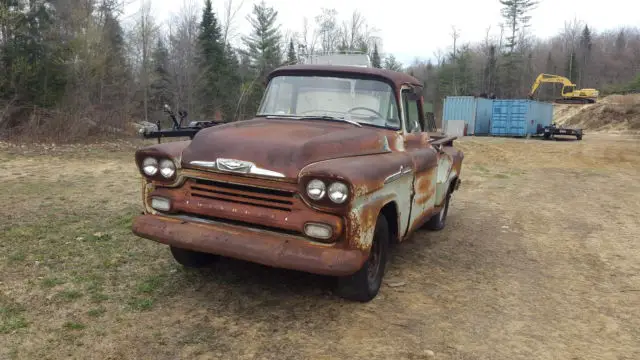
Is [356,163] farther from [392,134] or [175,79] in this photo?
[175,79]

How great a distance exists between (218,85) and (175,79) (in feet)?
11.7

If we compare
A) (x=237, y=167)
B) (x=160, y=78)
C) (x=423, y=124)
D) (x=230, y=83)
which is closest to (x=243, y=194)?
(x=237, y=167)

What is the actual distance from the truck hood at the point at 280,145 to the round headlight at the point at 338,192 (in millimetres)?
301

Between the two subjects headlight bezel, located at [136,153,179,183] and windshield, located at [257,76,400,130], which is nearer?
headlight bezel, located at [136,153,179,183]

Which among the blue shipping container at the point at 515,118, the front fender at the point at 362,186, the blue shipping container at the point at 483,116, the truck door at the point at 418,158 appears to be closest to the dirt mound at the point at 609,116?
the blue shipping container at the point at 515,118

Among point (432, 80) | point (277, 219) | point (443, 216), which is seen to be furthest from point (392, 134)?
point (432, 80)

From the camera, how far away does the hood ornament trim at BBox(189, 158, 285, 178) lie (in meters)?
3.62

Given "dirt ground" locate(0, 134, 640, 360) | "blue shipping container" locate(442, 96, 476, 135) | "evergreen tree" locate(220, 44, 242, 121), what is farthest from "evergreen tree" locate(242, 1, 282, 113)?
"dirt ground" locate(0, 134, 640, 360)

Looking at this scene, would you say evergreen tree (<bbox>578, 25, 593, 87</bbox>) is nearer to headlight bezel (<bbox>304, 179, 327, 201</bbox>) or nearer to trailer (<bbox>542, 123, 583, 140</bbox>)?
trailer (<bbox>542, 123, 583, 140</bbox>)

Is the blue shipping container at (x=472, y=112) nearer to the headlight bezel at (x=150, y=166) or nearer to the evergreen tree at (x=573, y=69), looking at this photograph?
the headlight bezel at (x=150, y=166)

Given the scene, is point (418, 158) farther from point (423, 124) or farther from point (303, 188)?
point (303, 188)

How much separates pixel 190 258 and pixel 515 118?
27.8 m

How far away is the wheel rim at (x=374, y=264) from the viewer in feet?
13.6

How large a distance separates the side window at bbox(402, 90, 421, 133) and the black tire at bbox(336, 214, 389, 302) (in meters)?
1.32
